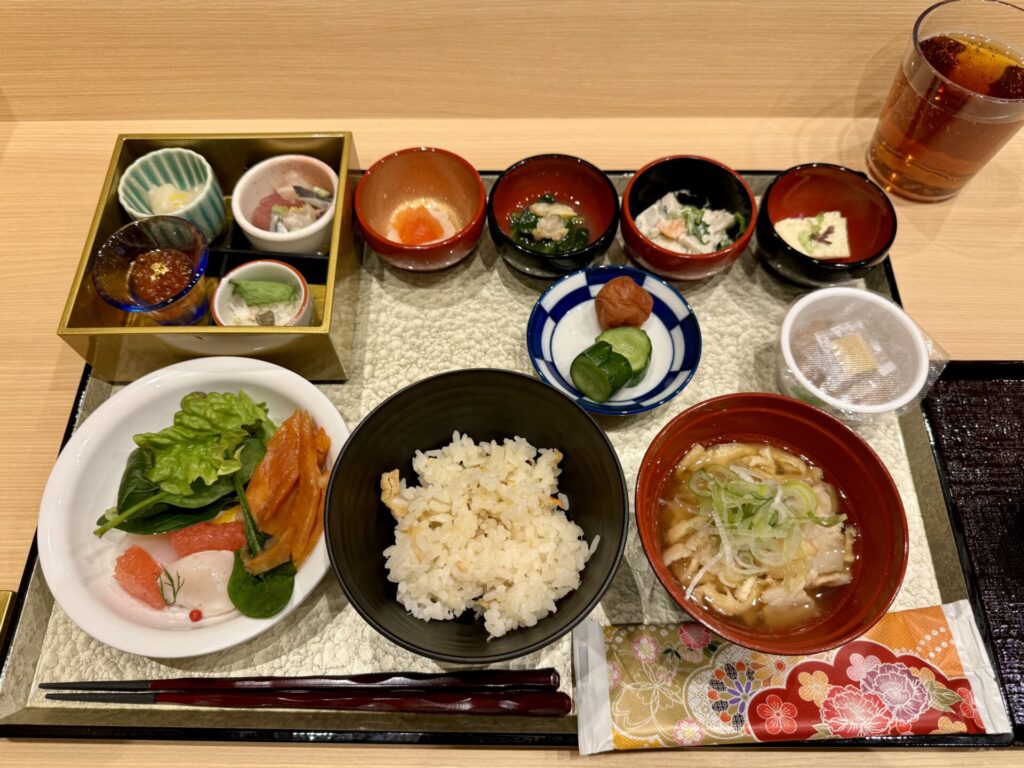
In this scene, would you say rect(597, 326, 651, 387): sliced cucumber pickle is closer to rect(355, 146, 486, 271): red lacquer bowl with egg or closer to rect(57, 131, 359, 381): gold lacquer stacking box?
rect(355, 146, 486, 271): red lacquer bowl with egg

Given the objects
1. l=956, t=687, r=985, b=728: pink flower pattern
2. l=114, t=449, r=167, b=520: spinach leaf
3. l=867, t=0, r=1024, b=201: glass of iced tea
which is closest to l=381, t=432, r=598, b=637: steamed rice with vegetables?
l=114, t=449, r=167, b=520: spinach leaf

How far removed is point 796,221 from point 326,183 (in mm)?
1457

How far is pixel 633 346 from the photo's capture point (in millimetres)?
1783

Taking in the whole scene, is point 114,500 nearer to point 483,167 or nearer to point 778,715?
point 483,167

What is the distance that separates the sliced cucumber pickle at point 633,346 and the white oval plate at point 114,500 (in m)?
0.76

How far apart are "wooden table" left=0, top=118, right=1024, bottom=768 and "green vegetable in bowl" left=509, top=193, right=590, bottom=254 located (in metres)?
0.30

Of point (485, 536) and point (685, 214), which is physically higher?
point (685, 214)

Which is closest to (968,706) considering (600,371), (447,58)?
(600,371)

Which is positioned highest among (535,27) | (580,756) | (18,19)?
(535,27)

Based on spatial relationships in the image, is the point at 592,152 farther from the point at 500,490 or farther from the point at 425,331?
the point at 500,490

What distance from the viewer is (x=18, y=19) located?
6.73 feet

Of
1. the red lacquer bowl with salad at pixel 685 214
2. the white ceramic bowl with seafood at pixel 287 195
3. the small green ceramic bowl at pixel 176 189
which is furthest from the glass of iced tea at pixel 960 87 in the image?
the small green ceramic bowl at pixel 176 189

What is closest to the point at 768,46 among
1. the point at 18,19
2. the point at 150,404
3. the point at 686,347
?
the point at 686,347

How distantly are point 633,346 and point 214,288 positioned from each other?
123cm
